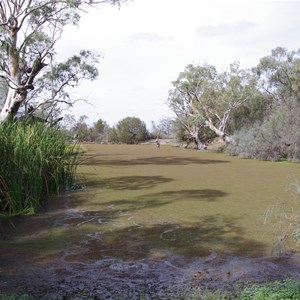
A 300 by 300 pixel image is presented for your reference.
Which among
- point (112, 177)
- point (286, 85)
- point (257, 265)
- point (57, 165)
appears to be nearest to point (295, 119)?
point (286, 85)

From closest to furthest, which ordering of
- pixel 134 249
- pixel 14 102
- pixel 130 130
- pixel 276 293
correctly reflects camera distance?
pixel 276 293
pixel 134 249
pixel 14 102
pixel 130 130

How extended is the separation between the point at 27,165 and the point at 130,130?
124 ft

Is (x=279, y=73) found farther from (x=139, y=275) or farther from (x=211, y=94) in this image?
(x=139, y=275)

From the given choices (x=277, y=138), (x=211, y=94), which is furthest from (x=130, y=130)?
(x=277, y=138)

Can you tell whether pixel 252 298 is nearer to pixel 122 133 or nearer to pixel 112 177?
pixel 112 177

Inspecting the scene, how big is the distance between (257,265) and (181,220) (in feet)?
7.07

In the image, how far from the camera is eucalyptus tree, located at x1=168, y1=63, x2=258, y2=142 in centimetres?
2573

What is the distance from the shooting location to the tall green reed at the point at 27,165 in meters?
6.17

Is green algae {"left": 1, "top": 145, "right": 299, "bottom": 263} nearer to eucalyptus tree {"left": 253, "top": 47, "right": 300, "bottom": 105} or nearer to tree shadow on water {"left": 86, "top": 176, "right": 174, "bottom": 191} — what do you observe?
tree shadow on water {"left": 86, "top": 176, "right": 174, "bottom": 191}

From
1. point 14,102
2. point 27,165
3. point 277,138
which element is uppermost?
point 14,102

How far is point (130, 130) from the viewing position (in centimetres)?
4431

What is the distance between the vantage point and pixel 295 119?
64.1 feet

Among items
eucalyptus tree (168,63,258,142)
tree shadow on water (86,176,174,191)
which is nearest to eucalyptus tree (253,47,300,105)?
eucalyptus tree (168,63,258,142)

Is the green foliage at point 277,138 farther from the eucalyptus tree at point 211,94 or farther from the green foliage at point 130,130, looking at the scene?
the green foliage at point 130,130
